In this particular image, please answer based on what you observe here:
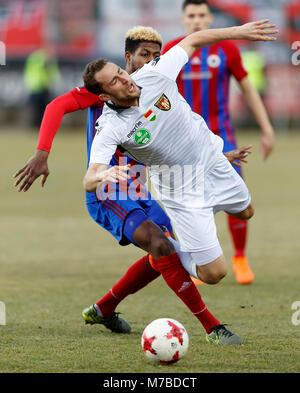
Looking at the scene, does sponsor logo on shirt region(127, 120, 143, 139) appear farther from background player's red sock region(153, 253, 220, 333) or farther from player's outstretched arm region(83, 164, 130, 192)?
background player's red sock region(153, 253, 220, 333)

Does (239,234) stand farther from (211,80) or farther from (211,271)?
(211,271)

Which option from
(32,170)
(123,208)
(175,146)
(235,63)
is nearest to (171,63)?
(175,146)

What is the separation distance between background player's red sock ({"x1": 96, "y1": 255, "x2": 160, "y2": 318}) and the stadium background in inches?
818

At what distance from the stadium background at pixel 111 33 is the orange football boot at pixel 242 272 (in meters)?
19.0

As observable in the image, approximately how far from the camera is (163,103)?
5.10 meters

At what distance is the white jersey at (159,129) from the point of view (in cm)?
494

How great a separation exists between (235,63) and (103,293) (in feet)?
7.58

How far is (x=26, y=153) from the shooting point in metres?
19.0

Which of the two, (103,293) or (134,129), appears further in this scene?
(103,293)

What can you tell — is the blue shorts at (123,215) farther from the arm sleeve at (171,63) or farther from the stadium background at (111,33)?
the stadium background at (111,33)

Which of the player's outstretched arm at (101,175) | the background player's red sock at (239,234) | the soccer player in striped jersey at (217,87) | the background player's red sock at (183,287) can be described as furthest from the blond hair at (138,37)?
the background player's red sock at (239,234)

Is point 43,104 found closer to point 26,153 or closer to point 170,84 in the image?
point 26,153
